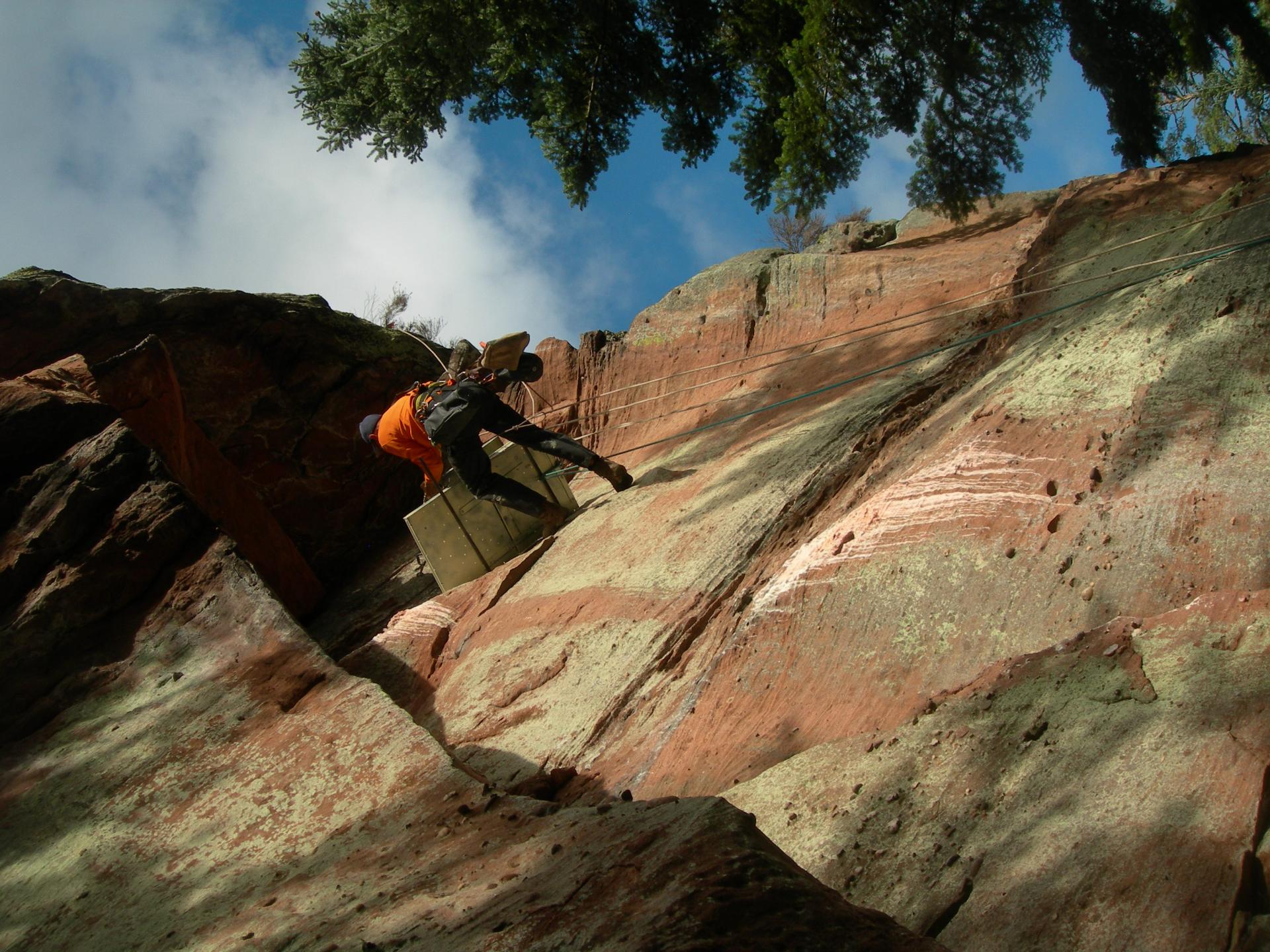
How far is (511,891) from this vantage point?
2867 millimetres

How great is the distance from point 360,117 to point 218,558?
688cm

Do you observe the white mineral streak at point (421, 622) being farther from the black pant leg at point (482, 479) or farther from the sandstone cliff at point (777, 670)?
the black pant leg at point (482, 479)

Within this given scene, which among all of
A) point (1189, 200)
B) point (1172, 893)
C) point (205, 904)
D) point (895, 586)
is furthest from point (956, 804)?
point (1189, 200)

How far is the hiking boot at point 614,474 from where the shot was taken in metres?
7.85

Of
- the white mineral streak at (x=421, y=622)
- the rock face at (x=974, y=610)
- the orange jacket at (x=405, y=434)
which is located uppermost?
the orange jacket at (x=405, y=434)

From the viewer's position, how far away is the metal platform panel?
7.97m

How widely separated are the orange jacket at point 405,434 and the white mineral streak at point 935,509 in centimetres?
382

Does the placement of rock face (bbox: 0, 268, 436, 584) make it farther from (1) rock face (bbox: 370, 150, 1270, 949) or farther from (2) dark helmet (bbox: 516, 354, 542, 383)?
(1) rock face (bbox: 370, 150, 1270, 949)

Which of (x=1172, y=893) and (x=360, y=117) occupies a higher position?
(x=360, y=117)

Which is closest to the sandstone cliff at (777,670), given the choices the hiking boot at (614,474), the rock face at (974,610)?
the rock face at (974,610)

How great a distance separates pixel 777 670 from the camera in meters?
4.49

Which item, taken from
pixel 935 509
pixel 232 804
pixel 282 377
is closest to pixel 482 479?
pixel 282 377

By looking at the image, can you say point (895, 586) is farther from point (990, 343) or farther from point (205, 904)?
point (205, 904)

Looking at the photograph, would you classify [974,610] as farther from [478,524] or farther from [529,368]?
[529,368]
